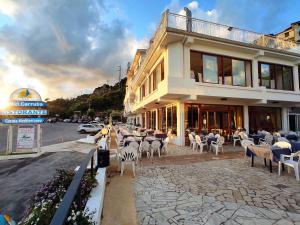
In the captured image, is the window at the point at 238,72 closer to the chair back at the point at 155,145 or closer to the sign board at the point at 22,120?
the chair back at the point at 155,145

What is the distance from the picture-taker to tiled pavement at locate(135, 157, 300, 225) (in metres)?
3.35

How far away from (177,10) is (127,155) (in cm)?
991

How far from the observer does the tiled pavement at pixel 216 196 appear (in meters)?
3.35

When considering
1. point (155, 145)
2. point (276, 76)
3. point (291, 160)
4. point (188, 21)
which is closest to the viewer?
point (291, 160)

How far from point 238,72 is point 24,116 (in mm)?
15524

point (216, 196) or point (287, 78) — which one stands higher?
point (287, 78)

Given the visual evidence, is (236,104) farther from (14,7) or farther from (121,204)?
(14,7)

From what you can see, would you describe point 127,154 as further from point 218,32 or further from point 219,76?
point 218,32

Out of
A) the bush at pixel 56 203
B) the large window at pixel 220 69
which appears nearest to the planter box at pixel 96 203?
the bush at pixel 56 203

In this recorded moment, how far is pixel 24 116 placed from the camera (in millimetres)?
11570

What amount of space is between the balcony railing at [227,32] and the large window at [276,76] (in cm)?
157

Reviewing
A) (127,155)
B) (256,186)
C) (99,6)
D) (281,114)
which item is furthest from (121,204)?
(281,114)

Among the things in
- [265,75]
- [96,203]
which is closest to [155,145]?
[96,203]

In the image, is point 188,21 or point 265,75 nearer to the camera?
point 188,21
